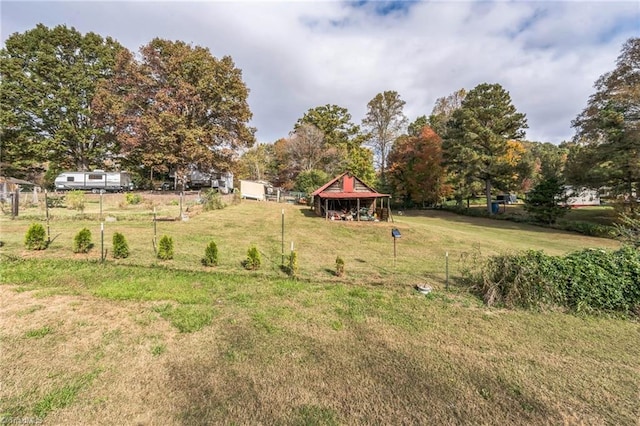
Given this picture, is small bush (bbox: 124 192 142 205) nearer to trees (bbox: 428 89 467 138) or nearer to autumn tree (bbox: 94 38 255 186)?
autumn tree (bbox: 94 38 255 186)

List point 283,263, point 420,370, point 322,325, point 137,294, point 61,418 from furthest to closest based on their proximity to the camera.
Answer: point 283,263, point 137,294, point 322,325, point 420,370, point 61,418

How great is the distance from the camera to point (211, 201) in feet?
70.5

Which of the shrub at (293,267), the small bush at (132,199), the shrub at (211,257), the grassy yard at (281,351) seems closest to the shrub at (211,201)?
the small bush at (132,199)

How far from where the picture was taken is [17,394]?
3295 mm

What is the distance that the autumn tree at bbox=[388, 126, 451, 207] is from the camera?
33.1 meters

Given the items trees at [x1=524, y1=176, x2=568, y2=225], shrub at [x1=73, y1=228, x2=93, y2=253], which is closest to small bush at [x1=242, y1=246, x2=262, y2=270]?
shrub at [x1=73, y1=228, x2=93, y2=253]

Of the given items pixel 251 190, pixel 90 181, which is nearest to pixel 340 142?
pixel 251 190

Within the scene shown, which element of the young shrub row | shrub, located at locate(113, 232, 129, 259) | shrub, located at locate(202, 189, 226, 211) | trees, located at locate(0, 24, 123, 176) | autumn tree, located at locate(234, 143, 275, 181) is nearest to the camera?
the young shrub row

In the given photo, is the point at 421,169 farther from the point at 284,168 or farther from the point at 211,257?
the point at 211,257

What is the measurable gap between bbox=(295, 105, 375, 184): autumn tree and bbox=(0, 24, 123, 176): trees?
2749cm

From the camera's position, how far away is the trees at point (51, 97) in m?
26.7

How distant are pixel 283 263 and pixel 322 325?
428 cm

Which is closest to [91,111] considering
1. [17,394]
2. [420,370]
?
[17,394]

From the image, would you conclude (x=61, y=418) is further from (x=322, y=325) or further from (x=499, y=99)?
(x=499, y=99)
